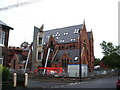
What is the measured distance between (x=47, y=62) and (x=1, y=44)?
30895 mm

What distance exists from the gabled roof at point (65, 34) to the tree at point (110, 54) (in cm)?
1809

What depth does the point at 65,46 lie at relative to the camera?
2125 inches

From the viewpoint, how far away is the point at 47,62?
165 ft

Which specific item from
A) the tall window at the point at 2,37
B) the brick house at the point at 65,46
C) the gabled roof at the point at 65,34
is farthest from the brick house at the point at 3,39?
the gabled roof at the point at 65,34

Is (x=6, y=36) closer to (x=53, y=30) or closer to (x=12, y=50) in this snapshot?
(x=53, y=30)

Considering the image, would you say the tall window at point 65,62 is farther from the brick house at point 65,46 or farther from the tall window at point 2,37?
the tall window at point 2,37

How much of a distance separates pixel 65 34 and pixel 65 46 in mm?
5378

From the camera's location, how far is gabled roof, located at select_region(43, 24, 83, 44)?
5388 centimetres

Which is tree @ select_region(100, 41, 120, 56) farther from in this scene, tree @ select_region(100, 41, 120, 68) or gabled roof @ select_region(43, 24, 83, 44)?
gabled roof @ select_region(43, 24, 83, 44)

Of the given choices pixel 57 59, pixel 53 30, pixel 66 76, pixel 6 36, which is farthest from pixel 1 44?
pixel 53 30

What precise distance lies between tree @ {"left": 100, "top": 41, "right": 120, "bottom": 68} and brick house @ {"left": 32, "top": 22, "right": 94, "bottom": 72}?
27.3ft

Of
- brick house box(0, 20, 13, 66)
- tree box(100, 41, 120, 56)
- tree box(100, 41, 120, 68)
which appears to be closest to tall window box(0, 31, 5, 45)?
brick house box(0, 20, 13, 66)

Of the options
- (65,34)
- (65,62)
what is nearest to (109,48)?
(65,34)

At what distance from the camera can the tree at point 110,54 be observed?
58400mm
